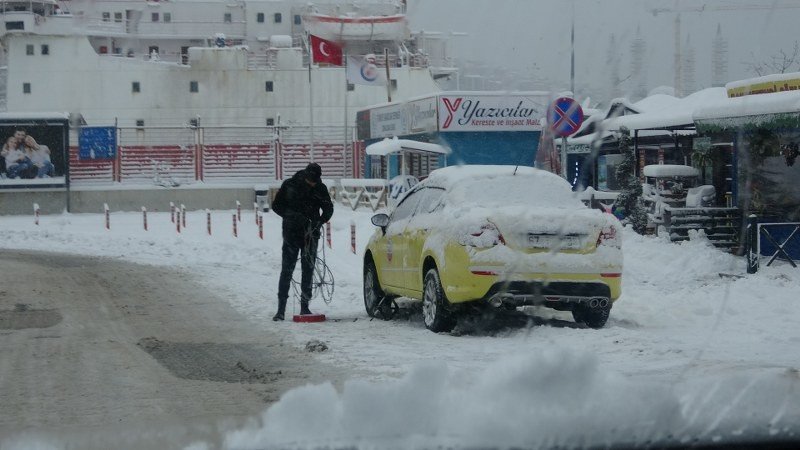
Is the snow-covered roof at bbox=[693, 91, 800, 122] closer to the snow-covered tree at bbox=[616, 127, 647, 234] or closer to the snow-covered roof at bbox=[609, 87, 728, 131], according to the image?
the snow-covered roof at bbox=[609, 87, 728, 131]

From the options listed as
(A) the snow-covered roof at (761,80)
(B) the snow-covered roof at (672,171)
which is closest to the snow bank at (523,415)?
(A) the snow-covered roof at (761,80)

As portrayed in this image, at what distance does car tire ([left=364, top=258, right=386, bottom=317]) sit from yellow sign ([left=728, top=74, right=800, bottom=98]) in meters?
8.84

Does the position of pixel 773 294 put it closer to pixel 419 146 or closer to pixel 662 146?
pixel 662 146

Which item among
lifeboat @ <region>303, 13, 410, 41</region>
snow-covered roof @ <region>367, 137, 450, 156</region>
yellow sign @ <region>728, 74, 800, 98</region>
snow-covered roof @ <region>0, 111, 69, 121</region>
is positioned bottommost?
snow-covered roof @ <region>367, 137, 450, 156</region>

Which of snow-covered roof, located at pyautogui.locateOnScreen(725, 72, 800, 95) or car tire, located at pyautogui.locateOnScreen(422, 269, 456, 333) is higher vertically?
snow-covered roof, located at pyautogui.locateOnScreen(725, 72, 800, 95)

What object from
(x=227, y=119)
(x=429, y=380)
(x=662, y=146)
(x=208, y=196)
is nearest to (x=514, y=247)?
(x=429, y=380)

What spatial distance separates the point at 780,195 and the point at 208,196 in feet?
88.6

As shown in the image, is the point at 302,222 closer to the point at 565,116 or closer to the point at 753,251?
the point at 565,116

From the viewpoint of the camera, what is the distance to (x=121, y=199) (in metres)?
40.6

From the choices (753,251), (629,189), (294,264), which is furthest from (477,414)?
(629,189)

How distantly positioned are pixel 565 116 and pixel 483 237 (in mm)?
5350

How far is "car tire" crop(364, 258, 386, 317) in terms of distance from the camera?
1241cm

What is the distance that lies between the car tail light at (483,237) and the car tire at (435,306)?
541 mm

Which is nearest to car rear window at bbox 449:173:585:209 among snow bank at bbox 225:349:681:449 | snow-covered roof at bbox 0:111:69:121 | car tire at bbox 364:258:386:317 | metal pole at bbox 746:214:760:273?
car tire at bbox 364:258:386:317
